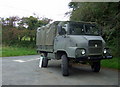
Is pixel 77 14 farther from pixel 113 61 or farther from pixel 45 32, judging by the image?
pixel 113 61

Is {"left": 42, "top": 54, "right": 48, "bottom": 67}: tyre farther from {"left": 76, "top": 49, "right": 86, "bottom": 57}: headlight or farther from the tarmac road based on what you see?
{"left": 76, "top": 49, "right": 86, "bottom": 57}: headlight

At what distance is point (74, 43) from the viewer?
266 inches

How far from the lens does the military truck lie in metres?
6.68

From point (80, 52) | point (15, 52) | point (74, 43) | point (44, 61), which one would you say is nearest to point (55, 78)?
point (80, 52)

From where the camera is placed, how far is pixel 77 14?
11.1 m

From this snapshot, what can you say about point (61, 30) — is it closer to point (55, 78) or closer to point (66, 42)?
point (66, 42)

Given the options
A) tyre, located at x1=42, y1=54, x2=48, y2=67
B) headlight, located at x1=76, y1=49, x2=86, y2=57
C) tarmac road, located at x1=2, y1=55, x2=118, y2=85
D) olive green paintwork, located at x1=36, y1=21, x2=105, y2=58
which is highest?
olive green paintwork, located at x1=36, y1=21, x2=105, y2=58

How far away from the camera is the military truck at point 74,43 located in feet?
21.9

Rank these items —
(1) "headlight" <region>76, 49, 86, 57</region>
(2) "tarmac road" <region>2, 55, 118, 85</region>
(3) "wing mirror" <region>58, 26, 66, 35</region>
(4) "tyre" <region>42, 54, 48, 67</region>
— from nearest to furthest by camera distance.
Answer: (2) "tarmac road" <region>2, 55, 118, 85</region> < (1) "headlight" <region>76, 49, 86, 57</region> < (3) "wing mirror" <region>58, 26, 66, 35</region> < (4) "tyre" <region>42, 54, 48, 67</region>

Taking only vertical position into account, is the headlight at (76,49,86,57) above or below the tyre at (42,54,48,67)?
above

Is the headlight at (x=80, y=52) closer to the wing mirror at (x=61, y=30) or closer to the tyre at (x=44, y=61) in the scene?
the wing mirror at (x=61, y=30)

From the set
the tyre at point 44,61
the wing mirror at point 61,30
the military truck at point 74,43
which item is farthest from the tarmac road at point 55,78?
the wing mirror at point 61,30

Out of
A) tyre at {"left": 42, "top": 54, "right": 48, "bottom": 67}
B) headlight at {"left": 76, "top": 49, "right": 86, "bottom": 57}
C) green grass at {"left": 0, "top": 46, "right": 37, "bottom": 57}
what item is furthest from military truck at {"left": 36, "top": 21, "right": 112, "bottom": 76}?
green grass at {"left": 0, "top": 46, "right": 37, "bottom": 57}

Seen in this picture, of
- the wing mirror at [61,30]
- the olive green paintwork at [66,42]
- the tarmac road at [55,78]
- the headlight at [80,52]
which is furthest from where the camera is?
the wing mirror at [61,30]
